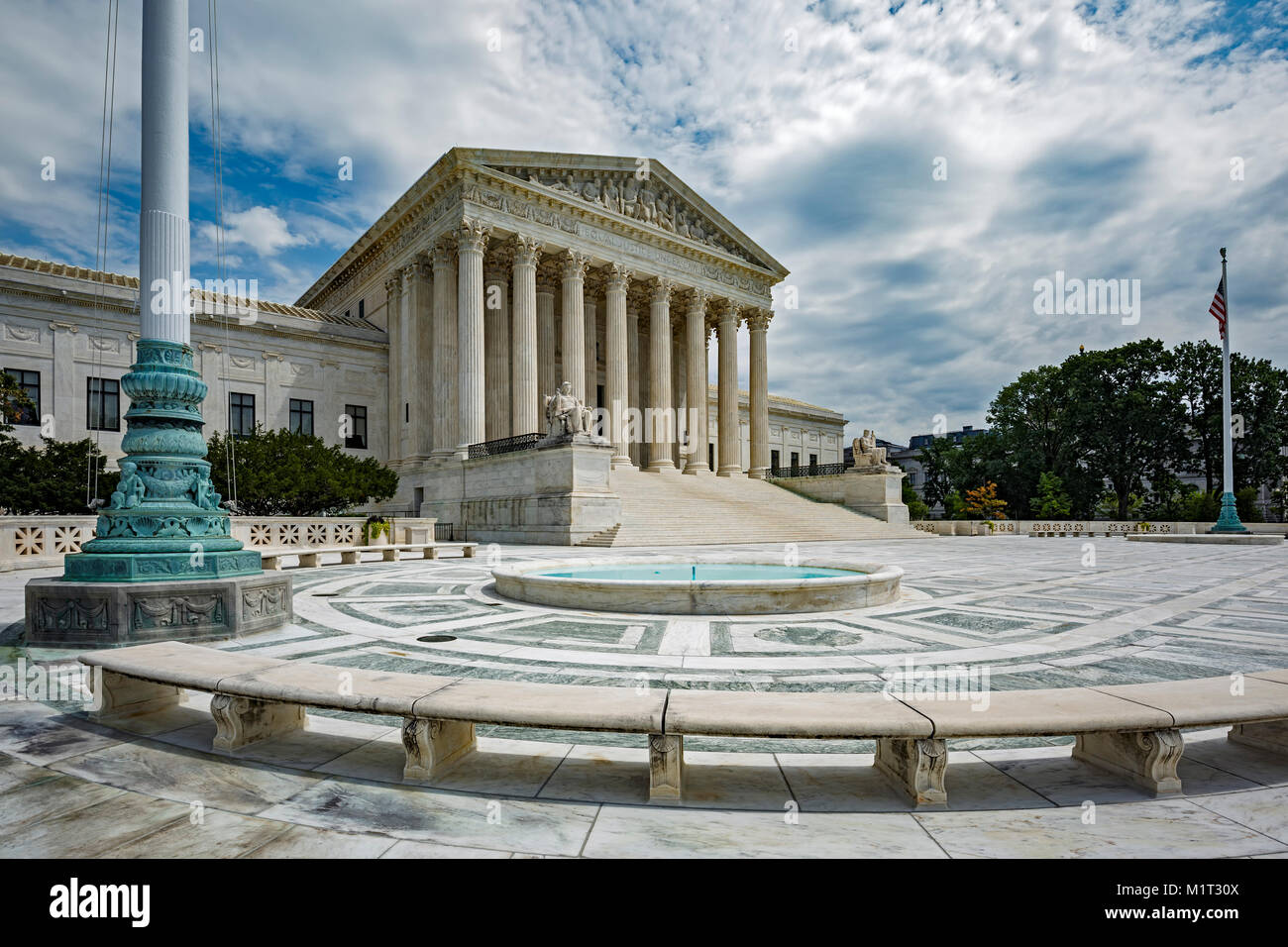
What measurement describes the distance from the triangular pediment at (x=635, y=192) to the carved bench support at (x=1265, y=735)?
35.1m

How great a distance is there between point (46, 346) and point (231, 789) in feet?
121

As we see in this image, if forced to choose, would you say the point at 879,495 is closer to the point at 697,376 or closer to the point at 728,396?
the point at 728,396

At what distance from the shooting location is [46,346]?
30.2 m

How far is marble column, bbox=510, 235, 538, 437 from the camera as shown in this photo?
34694mm

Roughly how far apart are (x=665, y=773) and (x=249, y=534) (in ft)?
68.7

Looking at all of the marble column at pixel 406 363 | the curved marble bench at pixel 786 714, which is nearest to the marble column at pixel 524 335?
the marble column at pixel 406 363

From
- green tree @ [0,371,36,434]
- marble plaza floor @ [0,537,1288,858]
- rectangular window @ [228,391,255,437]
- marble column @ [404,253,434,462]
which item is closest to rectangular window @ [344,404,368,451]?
marble column @ [404,253,434,462]

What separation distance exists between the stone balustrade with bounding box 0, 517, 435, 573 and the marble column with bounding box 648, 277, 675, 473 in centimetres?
1856

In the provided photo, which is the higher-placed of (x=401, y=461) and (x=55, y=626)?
(x=401, y=461)

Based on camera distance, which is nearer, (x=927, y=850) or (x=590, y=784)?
(x=927, y=850)
